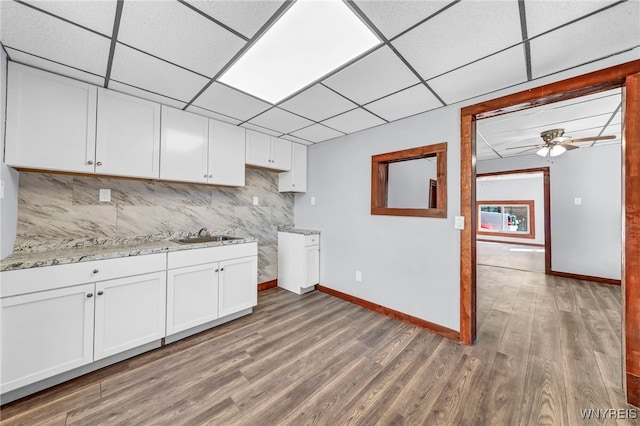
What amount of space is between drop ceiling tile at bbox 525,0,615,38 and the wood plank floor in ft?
7.61

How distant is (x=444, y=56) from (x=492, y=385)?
93.0 inches

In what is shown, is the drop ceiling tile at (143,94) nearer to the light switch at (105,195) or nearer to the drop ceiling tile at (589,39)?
the light switch at (105,195)

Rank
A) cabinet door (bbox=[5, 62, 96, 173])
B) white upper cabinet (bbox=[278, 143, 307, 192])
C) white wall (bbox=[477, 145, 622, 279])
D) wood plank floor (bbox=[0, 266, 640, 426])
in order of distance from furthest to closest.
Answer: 1. white wall (bbox=[477, 145, 622, 279])
2. white upper cabinet (bbox=[278, 143, 307, 192])
3. cabinet door (bbox=[5, 62, 96, 173])
4. wood plank floor (bbox=[0, 266, 640, 426])

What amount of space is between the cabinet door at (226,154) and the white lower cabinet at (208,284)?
0.87 m

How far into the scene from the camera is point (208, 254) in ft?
7.94

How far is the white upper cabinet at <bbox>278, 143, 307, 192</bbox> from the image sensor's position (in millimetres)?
3771

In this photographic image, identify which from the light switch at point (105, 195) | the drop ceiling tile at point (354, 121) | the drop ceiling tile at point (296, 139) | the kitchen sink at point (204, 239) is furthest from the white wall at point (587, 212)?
the light switch at point (105, 195)

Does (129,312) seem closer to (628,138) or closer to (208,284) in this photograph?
(208,284)

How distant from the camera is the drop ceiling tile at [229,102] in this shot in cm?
217

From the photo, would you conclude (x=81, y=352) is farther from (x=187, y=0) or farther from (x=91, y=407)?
(x=187, y=0)

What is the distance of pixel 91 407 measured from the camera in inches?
59.4

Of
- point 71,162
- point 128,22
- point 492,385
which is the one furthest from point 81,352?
point 492,385

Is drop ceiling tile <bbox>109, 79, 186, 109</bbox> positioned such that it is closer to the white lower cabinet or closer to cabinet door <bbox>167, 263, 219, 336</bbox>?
the white lower cabinet

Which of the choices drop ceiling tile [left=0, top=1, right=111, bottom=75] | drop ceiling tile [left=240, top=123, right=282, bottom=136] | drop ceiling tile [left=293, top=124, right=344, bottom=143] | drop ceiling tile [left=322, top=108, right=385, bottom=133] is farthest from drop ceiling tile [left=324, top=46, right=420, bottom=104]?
drop ceiling tile [left=0, top=1, right=111, bottom=75]
